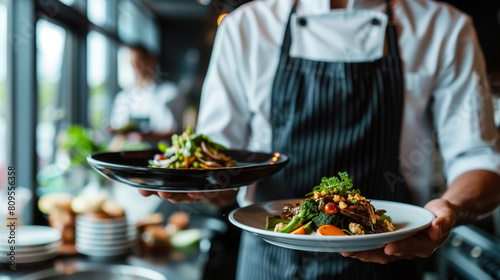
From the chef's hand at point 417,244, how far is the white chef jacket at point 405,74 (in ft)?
1.72

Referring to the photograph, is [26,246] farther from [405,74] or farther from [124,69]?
[124,69]

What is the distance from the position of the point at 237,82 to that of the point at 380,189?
1.84 ft

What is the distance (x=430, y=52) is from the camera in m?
1.55

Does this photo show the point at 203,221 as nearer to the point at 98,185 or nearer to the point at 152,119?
the point at 98,185

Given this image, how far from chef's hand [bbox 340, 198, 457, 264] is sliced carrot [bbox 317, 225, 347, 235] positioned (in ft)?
0.18

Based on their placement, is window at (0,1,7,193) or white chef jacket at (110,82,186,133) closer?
window at (0,1,7,193)

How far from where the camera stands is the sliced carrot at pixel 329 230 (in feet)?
2.82

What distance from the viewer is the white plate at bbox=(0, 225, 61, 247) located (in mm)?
1819

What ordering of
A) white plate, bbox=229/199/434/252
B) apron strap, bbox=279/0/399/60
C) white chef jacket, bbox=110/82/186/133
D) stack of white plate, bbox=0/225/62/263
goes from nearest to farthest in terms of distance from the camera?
white plate, bbox=229/199/434/252 < apron strap, bbox=279/0/399/60 < stack of white plate, bbox=0/225/62/263 < white chef jacket, bbox=110/82/186/133

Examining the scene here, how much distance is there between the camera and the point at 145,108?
5.59m

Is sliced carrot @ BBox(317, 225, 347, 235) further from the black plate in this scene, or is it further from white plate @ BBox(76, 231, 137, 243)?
white plate @ BBox(76, 231, 137, 243)

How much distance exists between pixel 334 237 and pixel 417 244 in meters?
0.25

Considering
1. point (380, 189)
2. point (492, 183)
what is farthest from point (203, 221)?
point (492, 183)

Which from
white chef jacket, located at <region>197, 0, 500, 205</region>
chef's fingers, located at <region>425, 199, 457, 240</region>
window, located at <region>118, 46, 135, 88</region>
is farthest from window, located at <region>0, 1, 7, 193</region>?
window, located at <region>118, 46, 135, 88</region>
